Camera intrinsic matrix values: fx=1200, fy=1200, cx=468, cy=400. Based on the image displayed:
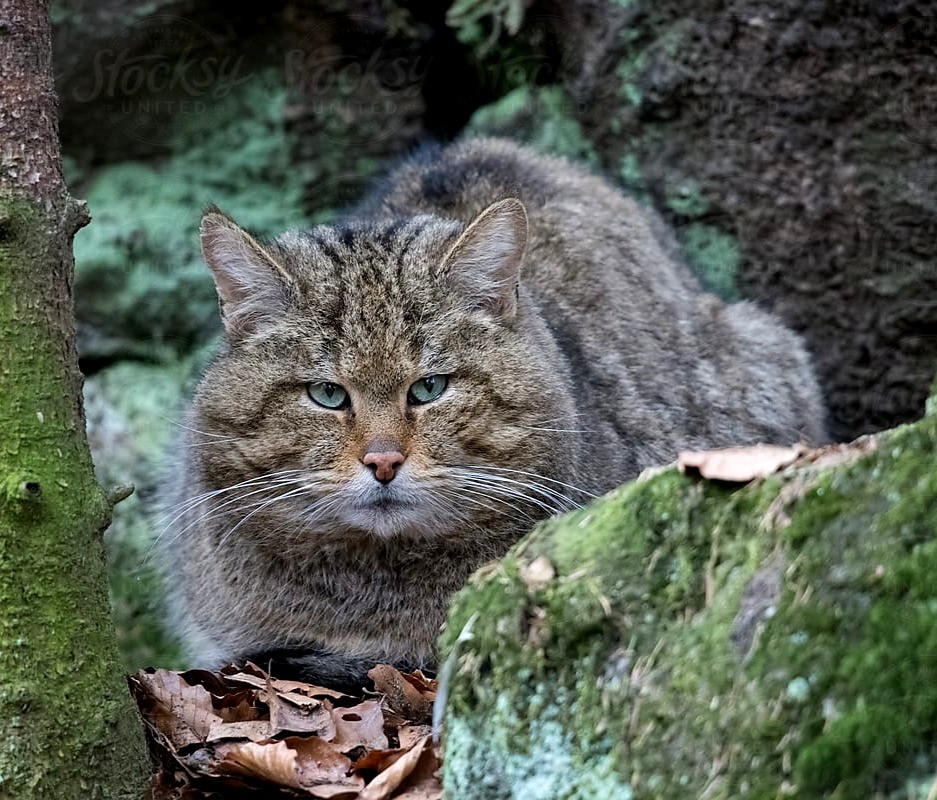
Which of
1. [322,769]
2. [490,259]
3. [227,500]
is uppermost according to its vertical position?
[490,259]

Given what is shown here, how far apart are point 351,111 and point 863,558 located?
521cm

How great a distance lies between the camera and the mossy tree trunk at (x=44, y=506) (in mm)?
2701

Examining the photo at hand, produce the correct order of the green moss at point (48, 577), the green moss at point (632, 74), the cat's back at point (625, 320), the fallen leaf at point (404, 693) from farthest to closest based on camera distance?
the green moss at point (632, 74), the cat's back at point (625, 320), the fallen leaf at point (404, 693), the green moss at point (48, 577)

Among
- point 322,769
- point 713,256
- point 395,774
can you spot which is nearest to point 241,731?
point 322,769

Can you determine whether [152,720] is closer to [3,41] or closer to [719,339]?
[3,41]

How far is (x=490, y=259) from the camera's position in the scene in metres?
4.09

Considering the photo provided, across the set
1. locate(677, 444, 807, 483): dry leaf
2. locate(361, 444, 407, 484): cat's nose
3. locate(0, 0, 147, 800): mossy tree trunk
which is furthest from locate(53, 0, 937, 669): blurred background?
locate(677, 444, 807, 483): dry leaf

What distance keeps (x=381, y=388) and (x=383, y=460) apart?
0.96 ft

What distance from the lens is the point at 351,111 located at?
6.69 m

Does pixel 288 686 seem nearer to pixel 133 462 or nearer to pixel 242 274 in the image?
pixel 242 274

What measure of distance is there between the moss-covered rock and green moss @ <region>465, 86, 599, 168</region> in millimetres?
4072

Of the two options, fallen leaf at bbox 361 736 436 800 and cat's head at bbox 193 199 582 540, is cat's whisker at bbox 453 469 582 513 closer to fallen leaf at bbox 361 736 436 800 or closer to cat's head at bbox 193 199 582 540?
cat's head at bbox 193 199 582 540

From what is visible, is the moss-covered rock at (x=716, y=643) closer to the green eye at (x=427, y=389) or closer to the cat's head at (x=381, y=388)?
the cat's head at (x=381, y=388)

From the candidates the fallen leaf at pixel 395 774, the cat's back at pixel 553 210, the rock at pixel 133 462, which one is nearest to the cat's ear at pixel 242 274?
the cat's back at pixel 553 210
